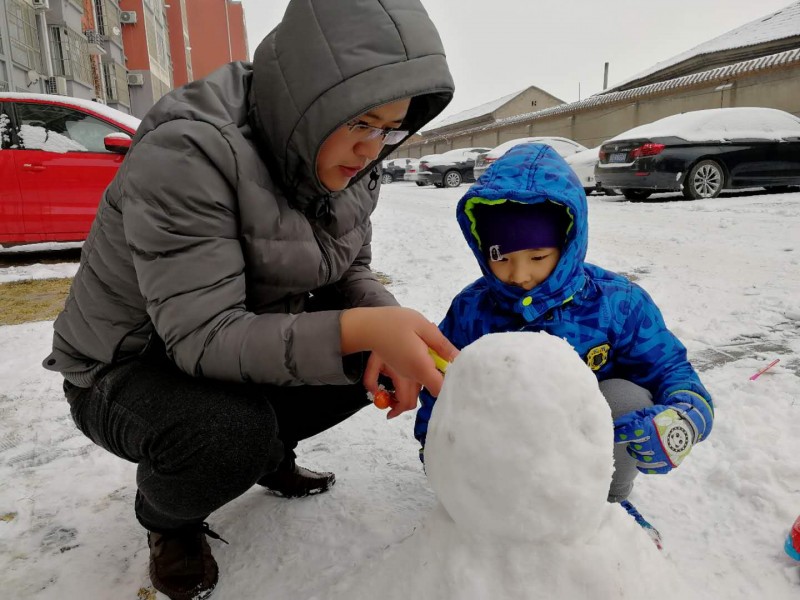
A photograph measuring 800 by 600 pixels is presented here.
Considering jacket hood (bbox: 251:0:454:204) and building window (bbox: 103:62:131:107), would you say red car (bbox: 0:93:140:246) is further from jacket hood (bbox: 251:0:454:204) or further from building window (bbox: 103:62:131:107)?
building window (bbox: 103:62:131:107)

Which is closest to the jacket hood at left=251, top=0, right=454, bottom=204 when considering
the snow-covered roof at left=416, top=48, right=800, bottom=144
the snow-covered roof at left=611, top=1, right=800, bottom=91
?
the snow-covered roof at left=416, top=48, right=800, bottom=144

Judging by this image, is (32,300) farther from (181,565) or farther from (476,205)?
(476,205)

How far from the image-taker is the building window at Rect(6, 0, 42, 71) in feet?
45.5

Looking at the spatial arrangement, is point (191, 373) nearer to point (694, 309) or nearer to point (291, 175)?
point (291, 175)

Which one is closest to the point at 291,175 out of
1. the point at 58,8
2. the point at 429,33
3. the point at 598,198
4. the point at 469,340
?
the point at 429,33

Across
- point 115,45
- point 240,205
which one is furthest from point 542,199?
point 115,45

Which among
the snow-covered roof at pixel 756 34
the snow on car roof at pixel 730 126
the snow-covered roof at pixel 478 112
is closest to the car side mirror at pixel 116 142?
the snow on car roof at pixel 730 126

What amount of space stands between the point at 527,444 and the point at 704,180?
31.2ft

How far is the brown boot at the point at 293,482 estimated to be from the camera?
182 cm

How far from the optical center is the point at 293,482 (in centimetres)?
183

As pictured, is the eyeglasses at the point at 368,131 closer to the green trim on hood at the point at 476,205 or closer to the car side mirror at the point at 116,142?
the green trim on hood at the point at 476,205

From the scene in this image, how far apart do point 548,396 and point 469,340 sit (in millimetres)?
1044

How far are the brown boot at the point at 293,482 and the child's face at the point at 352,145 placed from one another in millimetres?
929

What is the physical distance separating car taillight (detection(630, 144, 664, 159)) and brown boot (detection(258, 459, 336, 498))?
8.50m
